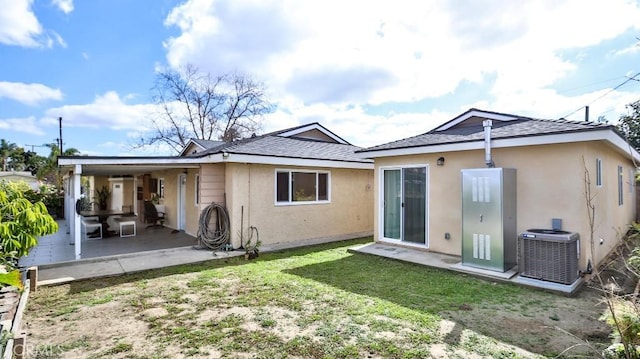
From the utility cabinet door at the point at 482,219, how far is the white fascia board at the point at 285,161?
191 inches

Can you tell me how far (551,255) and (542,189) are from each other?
148cm

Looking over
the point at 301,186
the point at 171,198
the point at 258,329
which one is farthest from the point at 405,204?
the point at 171,198

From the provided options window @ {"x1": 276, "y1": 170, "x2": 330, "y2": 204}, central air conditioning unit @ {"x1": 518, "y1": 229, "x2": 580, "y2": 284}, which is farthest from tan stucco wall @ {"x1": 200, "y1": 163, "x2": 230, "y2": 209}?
central air conditioning unit @ {"x1": 518, "y1": 229, "x2": 580, "y2": 284}

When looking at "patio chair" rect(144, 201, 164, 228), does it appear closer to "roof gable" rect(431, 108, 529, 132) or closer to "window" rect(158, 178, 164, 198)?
"window" rect(158, 178, 164, 198)

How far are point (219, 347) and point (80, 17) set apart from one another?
36.3ft

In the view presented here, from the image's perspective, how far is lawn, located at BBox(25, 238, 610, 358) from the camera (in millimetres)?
3711

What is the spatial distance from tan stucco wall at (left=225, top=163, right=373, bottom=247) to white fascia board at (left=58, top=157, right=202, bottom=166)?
124 centimetres

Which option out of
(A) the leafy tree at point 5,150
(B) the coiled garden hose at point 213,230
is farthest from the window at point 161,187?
(A) the leafy tree at point 5,150

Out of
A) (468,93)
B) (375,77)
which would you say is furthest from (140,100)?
(468,93)

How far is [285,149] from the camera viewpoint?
1094 cm

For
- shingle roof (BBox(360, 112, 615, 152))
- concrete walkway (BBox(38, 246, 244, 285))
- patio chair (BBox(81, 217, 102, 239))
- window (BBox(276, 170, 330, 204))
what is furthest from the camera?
patio chair (BBox(81, 217, 102, 239))

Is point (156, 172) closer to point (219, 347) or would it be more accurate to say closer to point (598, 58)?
point (219, 347)

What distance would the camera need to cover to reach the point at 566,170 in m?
6.29

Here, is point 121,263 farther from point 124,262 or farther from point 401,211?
point 401,211
